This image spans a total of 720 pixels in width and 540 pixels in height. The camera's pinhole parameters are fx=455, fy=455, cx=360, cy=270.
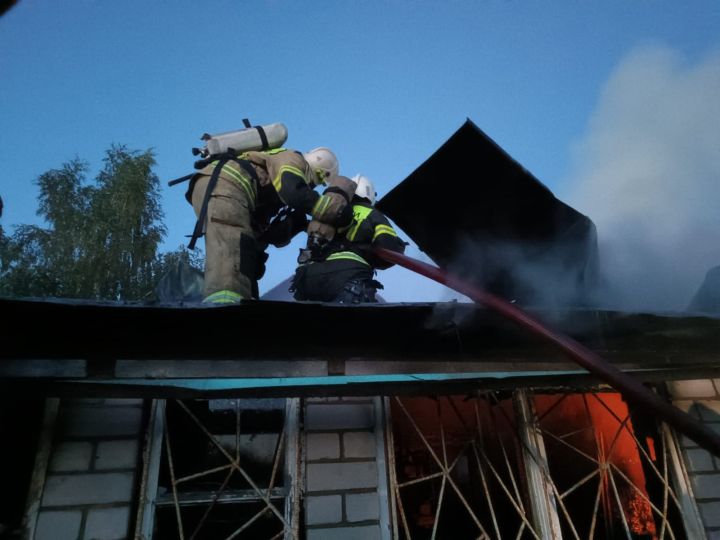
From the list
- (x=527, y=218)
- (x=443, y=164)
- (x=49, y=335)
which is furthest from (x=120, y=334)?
(x=527, y=218)

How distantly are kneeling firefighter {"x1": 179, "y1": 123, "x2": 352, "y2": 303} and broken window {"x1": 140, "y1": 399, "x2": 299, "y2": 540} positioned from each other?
1.00 m

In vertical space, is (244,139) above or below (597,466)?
above

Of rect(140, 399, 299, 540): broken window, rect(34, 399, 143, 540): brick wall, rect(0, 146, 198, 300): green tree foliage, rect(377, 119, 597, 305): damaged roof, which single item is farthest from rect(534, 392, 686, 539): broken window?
rect(0, 146, 198, 300): green tree foliage

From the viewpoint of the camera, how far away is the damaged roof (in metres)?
3.44

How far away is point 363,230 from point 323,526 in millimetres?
2783

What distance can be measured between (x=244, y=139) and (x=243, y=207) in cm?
114

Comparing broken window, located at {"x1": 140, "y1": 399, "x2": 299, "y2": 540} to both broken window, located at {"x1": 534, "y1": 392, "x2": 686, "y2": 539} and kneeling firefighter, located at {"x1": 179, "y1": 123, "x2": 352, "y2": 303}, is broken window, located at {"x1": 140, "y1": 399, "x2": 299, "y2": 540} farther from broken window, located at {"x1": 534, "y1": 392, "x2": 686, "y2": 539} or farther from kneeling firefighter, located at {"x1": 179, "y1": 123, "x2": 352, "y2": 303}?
broken window, located at {"x1": 534, "y1": 392, "x2": 686, "y2": 539}

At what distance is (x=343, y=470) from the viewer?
3227 mm

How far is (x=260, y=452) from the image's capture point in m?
3.32

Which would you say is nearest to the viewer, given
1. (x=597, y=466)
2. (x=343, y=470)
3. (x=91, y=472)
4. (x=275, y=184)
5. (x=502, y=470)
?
(x=91, y=472)

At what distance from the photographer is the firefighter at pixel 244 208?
166 inches

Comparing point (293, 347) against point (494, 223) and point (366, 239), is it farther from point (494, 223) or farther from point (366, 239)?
point (494, 223)

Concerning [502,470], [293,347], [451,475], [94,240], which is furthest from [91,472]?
[94,240]

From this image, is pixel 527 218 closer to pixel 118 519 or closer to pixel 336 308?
pixel 336 308
